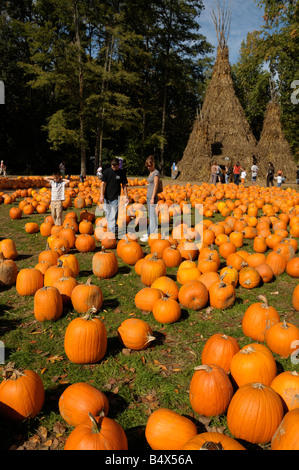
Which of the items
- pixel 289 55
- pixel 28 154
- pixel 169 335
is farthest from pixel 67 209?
pixel 28 154

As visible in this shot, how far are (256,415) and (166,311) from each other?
203 cm

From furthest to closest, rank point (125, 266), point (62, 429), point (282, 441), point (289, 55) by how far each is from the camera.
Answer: point (289, 55)
point (125, 266)
point (62, 429)
point (282, 441)

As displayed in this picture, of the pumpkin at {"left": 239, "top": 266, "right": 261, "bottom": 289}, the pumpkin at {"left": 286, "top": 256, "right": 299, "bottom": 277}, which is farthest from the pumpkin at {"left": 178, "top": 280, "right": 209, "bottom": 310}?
the pumpkin at {"left": 286, "top": 256, "right": 299, "bottom": 277}

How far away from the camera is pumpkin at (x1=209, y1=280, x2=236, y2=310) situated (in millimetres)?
4836

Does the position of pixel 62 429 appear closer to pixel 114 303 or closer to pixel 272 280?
pixel 114 303

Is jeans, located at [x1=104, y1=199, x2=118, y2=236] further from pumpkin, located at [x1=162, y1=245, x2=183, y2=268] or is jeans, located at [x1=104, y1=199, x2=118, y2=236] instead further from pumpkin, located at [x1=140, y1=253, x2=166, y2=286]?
pumpkin, located at [x1=140, y1=253, x2=166, y2=286]

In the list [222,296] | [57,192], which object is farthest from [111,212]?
[222,296]

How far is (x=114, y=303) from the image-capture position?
17.0ft

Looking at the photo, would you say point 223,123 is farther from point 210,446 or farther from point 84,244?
point 210,446

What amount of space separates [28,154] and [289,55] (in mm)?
30165

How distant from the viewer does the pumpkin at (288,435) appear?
225cm

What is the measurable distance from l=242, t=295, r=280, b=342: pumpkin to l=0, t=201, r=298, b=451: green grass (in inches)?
5.2

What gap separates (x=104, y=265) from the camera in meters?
6.07

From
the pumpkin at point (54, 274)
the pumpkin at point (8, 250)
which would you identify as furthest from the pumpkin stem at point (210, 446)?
the pumpkin at point (8, 250)
